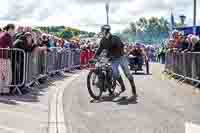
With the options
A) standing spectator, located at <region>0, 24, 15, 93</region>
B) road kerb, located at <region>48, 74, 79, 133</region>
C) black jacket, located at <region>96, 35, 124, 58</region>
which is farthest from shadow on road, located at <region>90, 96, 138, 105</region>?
standing spectator, located at <region>0, 24, 15, 93</region>

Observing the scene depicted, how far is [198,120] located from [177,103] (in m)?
2.73

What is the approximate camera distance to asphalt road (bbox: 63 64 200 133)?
9.38 m

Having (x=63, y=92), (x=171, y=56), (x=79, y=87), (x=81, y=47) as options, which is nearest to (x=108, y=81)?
(x=63, y=92)

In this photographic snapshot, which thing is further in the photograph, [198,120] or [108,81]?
[108,81]

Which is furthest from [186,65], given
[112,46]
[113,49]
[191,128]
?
[191,128]

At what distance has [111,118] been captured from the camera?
1048 cm

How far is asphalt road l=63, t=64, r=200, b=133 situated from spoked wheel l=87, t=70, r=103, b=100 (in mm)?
171

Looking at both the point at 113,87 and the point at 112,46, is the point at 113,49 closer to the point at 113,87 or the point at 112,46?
the point at 112,46

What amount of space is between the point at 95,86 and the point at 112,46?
1216 millimetres

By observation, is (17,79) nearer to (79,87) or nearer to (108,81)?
(108,81)

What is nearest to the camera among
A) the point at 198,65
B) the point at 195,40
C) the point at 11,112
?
the point at 11,112

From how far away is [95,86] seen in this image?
45.0ft

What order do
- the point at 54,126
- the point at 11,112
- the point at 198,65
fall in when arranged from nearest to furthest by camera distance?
1. the point at 54,126
2. the point at 11,112
3. the point at 198,65

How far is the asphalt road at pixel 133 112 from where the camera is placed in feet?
30.8
